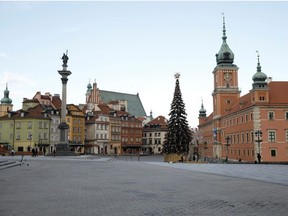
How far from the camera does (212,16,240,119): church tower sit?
87375 millimetres

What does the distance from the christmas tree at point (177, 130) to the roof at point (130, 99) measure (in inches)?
3172

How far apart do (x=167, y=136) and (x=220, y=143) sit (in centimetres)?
3670

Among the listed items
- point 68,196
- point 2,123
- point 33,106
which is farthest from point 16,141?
point 68,196

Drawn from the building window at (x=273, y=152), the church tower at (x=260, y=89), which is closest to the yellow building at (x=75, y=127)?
the church tower at (x=260, y=89)

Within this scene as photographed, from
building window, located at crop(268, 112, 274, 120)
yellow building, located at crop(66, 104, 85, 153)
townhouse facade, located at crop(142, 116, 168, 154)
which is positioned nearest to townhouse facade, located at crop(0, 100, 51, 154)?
yellow building, located at crop(66, 104, 85, 153)

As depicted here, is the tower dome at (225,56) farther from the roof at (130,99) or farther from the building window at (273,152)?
the roof at (130,99)

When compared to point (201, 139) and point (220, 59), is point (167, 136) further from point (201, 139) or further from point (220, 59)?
point (201, 139)

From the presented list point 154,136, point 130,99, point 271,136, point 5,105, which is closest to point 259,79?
point 271,136

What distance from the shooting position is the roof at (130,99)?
137 meters

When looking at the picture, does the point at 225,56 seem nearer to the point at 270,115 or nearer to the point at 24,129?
the point at 270,115

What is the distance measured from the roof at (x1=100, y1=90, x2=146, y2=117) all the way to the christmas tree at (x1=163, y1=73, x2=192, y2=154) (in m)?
80.6

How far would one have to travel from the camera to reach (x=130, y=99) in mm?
148625

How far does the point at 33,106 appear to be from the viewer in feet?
312

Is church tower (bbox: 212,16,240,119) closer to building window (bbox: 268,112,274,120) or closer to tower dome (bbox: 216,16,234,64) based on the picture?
tower dome (bbox: 216,16,234,64)
